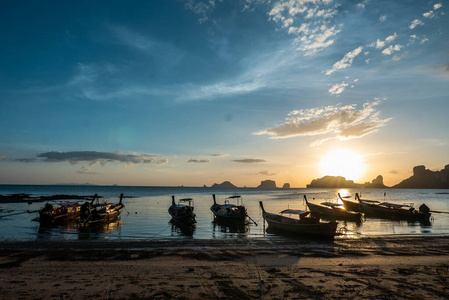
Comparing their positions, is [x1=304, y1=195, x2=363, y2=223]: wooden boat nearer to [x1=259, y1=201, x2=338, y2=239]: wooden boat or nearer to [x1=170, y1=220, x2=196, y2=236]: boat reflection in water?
[x1=259, y1=201, x2=338, y2=239]: wooden boat

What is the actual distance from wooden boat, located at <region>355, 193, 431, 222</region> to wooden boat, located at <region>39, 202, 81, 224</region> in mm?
50481

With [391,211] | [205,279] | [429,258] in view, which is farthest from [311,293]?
[391,211]

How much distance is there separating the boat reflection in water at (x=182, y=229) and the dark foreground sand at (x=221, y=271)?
885 centimetres

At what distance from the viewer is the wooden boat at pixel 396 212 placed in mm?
41812

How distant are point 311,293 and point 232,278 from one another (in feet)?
11.9

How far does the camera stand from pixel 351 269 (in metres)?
14.1

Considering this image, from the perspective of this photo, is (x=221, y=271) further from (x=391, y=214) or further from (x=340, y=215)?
(x=391, y=214)

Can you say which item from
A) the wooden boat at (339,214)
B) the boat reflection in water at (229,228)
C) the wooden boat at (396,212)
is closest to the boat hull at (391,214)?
the wooden boat at (396,212)

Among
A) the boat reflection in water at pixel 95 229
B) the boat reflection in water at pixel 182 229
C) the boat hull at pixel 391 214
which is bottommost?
the boat hull at pixel 391 214

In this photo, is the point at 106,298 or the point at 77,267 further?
the point at 77,267

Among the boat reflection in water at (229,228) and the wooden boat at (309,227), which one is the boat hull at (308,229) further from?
the boat reflection in water at (229,228)

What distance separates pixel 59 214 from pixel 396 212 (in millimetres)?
53052

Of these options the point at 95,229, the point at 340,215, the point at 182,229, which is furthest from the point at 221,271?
the point at 340,215

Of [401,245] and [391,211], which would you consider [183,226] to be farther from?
[391,211]
